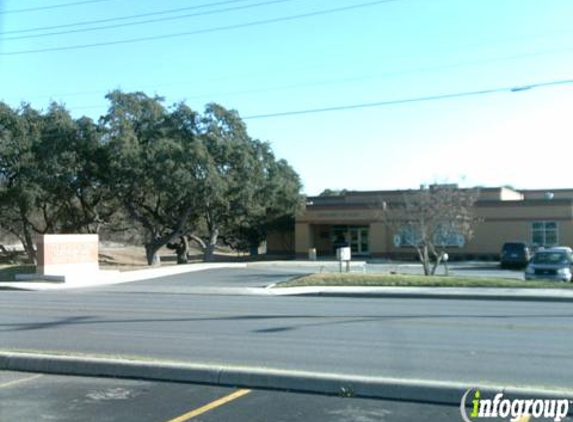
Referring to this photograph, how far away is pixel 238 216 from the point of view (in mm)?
48406

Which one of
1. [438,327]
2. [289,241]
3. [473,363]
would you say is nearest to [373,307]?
[438,327]

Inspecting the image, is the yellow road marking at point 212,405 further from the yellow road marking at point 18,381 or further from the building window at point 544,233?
the building window at point 544,233

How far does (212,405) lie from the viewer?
7234 mm

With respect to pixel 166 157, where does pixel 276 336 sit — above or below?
below

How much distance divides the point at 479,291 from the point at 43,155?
30360 millimetres

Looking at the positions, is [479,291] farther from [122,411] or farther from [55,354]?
[122,411]

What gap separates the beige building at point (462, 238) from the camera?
46.2 meters

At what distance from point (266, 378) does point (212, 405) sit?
3.28 ft

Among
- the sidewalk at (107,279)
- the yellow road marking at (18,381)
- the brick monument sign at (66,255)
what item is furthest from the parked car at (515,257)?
Result: the yellow road marking at (18,381)

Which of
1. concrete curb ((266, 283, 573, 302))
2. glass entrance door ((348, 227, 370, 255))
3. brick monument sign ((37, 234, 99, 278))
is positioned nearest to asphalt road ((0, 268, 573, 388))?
concrete curb ((266, 283, 573, 302))

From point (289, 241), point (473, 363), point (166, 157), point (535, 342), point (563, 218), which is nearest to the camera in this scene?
point (473, 363)

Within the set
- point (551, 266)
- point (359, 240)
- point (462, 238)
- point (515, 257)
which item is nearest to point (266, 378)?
point (551, 266)

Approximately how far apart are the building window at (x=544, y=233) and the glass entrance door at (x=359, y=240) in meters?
12.7

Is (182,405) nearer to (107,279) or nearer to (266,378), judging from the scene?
(266,378)
